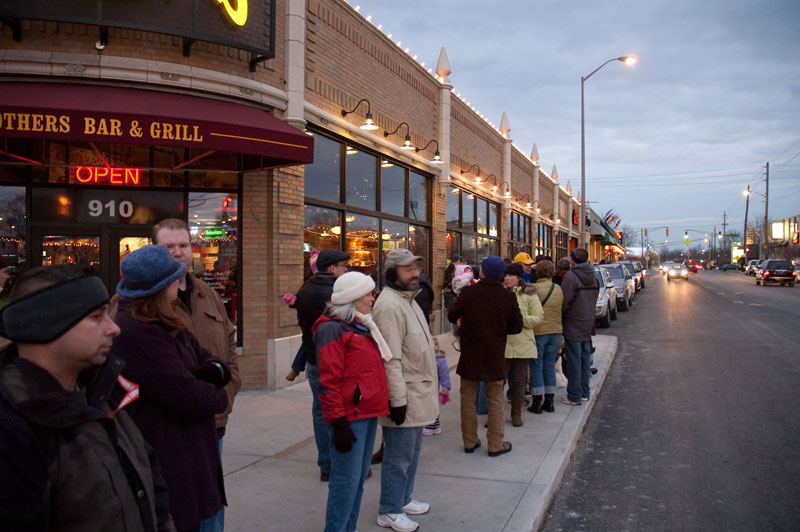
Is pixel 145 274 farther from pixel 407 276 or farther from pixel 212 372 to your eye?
pixel 407 276

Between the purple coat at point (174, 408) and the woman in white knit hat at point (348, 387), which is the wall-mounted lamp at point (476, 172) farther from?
the purple coat at point (174, 408)

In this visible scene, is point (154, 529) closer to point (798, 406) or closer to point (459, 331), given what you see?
point (459, 331)

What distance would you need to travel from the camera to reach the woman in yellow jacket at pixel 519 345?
654 centimetres

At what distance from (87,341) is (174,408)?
0.73 m

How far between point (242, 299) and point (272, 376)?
118 cm

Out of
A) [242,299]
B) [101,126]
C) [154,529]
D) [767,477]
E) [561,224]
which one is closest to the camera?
[154,529]

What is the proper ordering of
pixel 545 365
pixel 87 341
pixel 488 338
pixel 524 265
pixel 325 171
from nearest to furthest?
pixel 87 341 → pixel 488 338 → pixel 545 365 → pixel 524 265 → pixel 325 171

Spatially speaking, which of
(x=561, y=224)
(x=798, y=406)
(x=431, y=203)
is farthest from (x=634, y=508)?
(x=561, y=224)

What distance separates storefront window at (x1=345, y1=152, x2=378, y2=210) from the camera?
1140cm

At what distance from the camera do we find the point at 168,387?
2.43 m

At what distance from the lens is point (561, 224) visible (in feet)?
116

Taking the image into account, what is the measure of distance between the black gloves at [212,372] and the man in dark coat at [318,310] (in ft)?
7.71

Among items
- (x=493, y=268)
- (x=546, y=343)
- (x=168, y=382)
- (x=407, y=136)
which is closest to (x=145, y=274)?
(x=168, y=382)

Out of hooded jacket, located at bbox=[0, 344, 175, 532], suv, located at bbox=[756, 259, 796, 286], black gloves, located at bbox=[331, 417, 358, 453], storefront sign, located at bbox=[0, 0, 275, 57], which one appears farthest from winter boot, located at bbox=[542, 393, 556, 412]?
suv, located at bbox=[756, 259, 796, 286]
